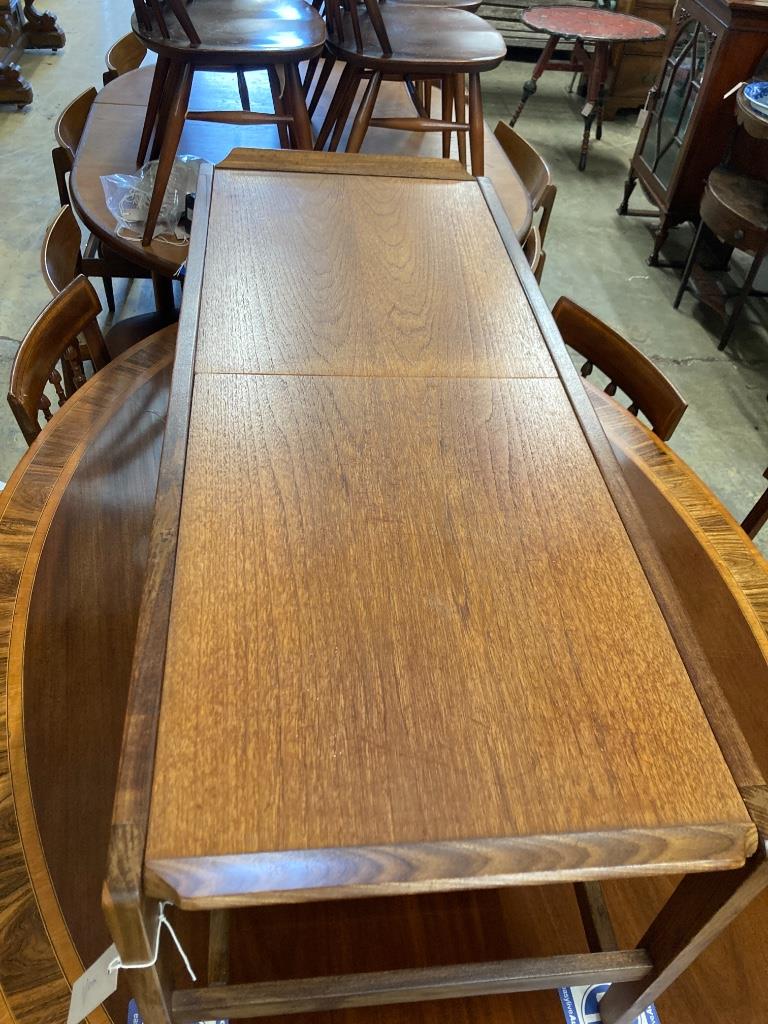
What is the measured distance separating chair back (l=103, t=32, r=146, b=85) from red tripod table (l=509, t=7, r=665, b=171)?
6.50 feet

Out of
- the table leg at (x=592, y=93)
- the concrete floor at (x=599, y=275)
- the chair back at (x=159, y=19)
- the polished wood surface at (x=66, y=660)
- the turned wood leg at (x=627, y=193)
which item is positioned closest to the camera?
the polished wood surface at (x=66, y=660)

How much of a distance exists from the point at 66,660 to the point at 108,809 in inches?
7.5

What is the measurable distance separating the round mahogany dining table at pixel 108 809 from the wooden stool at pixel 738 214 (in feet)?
5.66

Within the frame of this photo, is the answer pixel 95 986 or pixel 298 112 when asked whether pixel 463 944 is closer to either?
pixel 95 986

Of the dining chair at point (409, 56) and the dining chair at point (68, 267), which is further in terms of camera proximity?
the dining chair at point (409, 56)

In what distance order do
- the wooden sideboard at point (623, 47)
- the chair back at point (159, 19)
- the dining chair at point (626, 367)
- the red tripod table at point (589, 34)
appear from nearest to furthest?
1. the dining chair at point (626, 367)
2. the chair back at point (159, 19)
3. the red tripod table at point (589, 34)
4. the wooden sideboard at point (623, 47)

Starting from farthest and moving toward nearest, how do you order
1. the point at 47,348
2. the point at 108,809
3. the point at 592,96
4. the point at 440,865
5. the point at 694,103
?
the point at 592,96 < the point at 694,103 < the point at 47,348 < the point at 108,809 < the point at 440,865

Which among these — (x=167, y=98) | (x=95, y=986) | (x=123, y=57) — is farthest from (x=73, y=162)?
(x=95, y=986)

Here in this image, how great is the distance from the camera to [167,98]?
1.75 metres

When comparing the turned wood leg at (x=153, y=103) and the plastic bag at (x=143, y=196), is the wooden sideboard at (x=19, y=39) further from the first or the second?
the plastic bag at (x=143, y=196)

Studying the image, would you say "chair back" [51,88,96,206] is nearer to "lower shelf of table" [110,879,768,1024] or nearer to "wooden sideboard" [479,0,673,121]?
"lower shelf of table" [110,879,768,1024]

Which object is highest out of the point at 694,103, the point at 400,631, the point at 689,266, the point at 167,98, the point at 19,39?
the point at 400,631

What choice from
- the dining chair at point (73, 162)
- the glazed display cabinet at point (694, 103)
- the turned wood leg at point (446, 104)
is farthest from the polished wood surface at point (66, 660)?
the glazed display cabinet at point (694, 103)

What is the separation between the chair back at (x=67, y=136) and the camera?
1.91m
